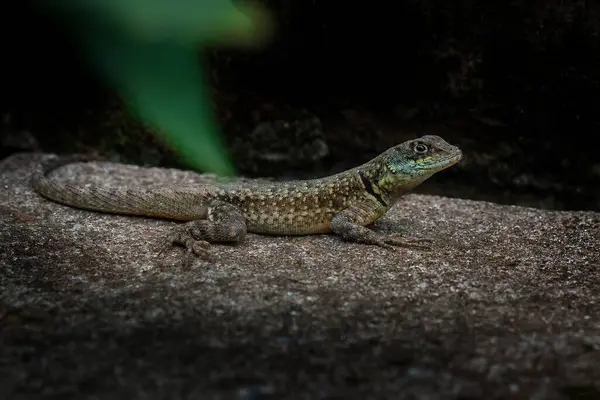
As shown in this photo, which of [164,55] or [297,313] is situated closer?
[164,55]

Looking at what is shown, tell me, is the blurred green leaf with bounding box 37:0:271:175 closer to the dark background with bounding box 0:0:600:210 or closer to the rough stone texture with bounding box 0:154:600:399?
the rough stone texture with bounding box 0:154:600:399

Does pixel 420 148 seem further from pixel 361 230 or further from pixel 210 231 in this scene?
pixel 210 231

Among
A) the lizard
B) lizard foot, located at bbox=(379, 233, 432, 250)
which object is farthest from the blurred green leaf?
lizard foot, located at bbox=(379, 233, 432, 250)

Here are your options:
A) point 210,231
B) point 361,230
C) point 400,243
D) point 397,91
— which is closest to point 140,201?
point 210,231

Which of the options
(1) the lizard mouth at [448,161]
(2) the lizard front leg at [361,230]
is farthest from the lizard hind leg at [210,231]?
(1) the lizard mouth at [448,161]

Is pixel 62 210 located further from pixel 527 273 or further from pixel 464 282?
pixel 527 273

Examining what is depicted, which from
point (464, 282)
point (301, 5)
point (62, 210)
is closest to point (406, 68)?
point (301, 5)
